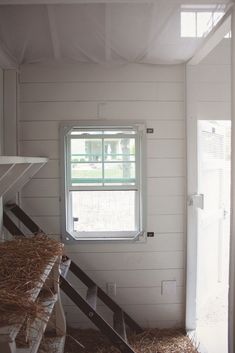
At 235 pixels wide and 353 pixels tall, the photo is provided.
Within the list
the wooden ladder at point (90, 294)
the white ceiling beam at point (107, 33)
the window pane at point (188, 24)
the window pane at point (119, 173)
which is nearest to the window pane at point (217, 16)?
the window pane at point (188, 24)

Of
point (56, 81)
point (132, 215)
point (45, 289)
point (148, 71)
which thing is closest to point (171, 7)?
point (148, 71)

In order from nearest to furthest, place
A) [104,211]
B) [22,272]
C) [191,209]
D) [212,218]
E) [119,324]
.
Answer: [22,272] < [119,324] < [191,209] < [104,211] < [212,218]

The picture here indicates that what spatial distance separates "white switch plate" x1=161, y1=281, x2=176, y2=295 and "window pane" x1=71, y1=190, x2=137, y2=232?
52 cm

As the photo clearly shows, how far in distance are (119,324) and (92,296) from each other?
0.89 ft

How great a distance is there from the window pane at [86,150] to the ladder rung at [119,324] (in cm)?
119

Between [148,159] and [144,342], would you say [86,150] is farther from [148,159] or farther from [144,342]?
[144,342]

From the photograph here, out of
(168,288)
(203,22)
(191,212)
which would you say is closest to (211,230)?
(191,212)

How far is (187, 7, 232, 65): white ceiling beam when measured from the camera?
1.68 meters

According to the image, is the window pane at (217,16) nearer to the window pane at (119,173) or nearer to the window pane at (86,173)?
the window pane at (119,173)

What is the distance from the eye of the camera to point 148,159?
2539mm

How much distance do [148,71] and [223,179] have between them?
4.35ft

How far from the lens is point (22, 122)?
248cm

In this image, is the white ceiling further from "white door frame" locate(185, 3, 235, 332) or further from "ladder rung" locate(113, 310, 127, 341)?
"ladder rung" locate(113, 310, 127, 341)

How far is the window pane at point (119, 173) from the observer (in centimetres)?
257
